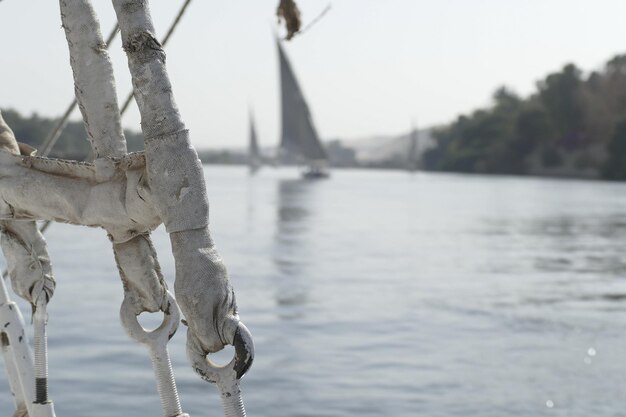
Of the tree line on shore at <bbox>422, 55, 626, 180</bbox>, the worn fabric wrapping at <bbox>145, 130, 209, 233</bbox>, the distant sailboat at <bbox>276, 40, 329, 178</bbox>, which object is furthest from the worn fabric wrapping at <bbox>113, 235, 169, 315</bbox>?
the tree line on shore at <bbox>422, 55, 626, 180</bbox>

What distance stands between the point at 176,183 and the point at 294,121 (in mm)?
79316

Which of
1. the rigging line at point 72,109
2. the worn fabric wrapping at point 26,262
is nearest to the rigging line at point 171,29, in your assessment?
the rigging line at point 72,109

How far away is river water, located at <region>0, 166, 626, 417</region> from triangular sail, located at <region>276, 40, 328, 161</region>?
173 ft

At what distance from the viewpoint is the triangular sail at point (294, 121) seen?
7869cm

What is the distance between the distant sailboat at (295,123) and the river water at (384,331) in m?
52.8

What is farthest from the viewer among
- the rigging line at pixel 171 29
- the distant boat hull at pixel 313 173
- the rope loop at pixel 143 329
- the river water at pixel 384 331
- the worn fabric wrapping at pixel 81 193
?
the distant boat hull at pixel 313 173

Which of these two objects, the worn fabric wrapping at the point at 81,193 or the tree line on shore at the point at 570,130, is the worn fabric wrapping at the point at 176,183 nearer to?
the worn fabric wrapping at the point at 81,193

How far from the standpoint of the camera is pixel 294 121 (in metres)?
80.8

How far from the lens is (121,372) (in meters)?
9.37

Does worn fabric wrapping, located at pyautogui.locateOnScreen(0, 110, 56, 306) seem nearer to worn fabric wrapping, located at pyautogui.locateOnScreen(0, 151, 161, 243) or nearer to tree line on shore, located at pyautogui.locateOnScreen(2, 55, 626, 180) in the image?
worn fabric wrapping, located at pyautogui.locateOnScreen(0, 151, 161, 243)

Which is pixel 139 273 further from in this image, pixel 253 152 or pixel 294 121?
pixel 253 152

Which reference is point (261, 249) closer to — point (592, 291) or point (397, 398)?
point (592, 291)

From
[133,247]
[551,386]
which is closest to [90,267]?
[551,386]

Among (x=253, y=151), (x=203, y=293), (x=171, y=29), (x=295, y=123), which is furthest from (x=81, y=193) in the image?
(x=253, y=151)
